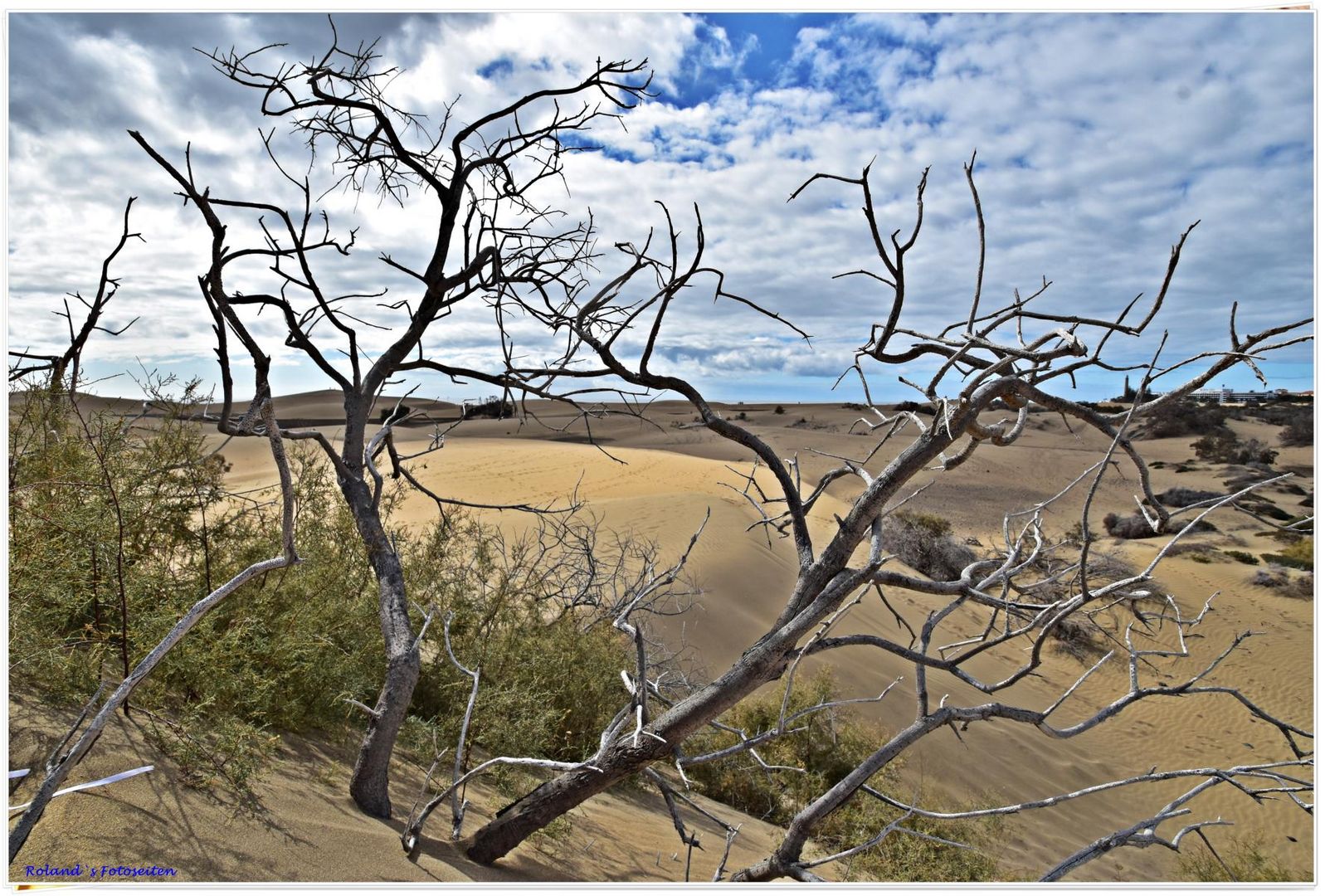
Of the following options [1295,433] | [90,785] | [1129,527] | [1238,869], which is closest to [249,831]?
[90,785]

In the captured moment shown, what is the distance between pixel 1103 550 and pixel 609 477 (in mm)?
12550

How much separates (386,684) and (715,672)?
19.4 ft

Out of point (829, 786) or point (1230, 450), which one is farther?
point (1230, 450)

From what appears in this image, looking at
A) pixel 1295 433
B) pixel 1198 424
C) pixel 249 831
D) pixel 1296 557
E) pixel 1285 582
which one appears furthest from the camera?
pixel 1198 424

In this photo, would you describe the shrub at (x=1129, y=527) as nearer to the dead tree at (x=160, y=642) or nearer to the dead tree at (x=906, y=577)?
the dead tree at (x=906, y=577)

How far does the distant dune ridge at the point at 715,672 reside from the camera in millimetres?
2469

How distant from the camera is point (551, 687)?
5.14 meters

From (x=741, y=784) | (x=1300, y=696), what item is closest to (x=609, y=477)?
(x=1300, y=696)

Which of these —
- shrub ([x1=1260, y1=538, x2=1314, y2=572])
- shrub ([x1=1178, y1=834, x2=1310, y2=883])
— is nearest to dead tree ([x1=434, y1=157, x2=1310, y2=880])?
shrub ([x1=1178, y1=834, x2=1310, y2=883])

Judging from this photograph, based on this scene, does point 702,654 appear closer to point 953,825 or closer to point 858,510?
point 953,825

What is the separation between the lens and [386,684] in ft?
9.60

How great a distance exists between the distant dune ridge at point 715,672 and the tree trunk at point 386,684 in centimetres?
12

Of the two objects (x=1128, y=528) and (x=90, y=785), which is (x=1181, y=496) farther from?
(x=90, y=785)

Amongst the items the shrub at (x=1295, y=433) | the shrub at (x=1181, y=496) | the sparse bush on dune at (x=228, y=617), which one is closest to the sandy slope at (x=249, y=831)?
the sparse bush on dune at (x=228, y=617)
